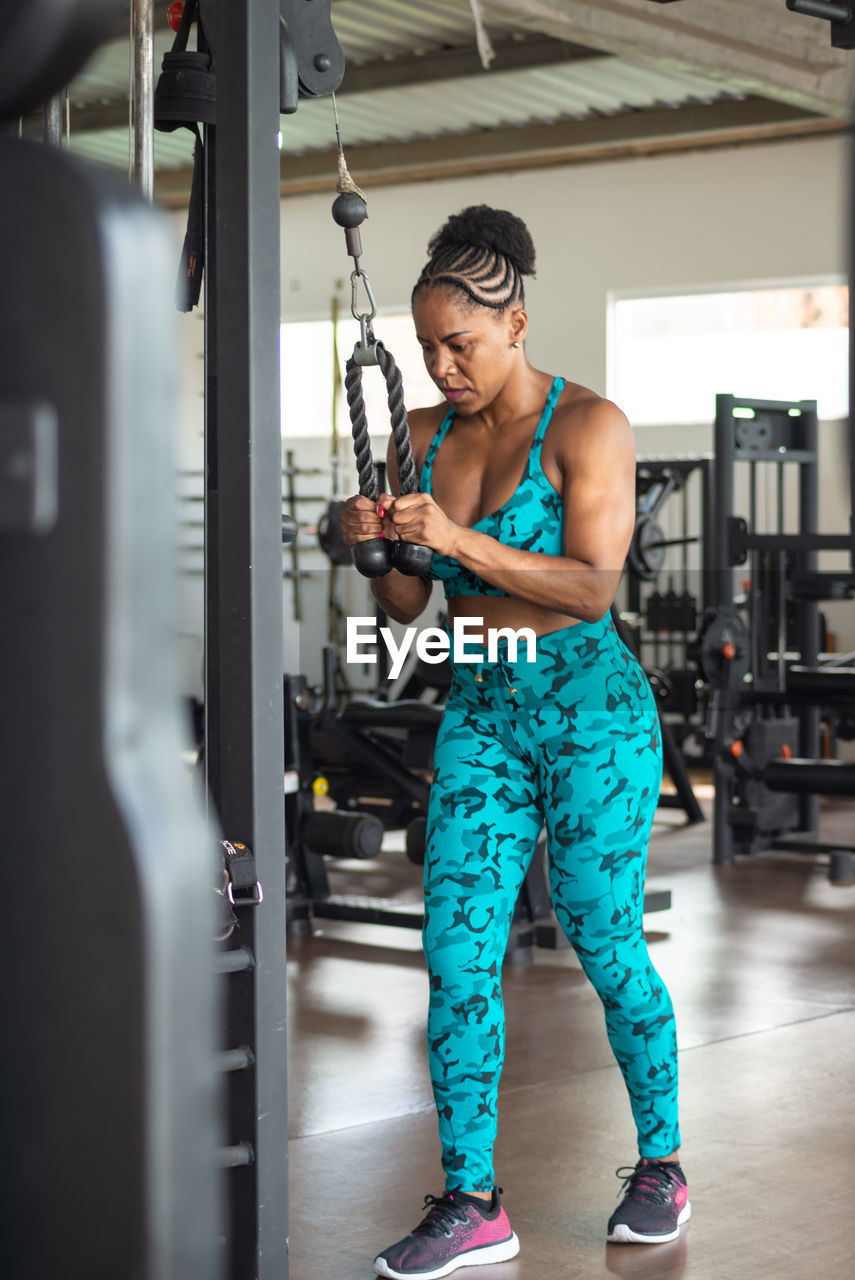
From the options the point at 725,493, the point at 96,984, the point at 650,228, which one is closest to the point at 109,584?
the point at 96,984

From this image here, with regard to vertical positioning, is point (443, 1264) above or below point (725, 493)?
below

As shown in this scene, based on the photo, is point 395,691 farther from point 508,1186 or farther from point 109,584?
point 109,584

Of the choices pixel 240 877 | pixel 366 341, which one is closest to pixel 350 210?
pixel 366 341

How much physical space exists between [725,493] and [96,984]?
5719mm

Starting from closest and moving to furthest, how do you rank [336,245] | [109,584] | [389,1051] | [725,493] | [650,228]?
[109,584]
[389,1051]
[725,493]
[650,228]
[336,245]

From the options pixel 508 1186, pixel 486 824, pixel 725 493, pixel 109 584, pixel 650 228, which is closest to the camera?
pixel 109 584

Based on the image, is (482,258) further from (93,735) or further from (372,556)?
(93,735)

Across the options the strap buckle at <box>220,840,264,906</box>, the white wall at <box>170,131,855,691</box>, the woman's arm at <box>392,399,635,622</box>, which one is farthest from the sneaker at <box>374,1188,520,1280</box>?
the white wall at <box>170,131,855,691</box>

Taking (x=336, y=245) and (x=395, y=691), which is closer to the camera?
(x=395, y=691)

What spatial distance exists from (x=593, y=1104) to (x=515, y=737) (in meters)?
1.18

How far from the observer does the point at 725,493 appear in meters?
6.19

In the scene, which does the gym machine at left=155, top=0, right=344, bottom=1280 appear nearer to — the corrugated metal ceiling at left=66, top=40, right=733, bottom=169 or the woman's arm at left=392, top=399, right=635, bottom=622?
the woman's arm at left=392, top=399, right=635, bottom=622

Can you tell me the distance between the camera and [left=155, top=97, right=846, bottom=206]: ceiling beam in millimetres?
9414

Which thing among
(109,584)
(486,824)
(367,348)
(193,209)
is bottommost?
(486,824)
